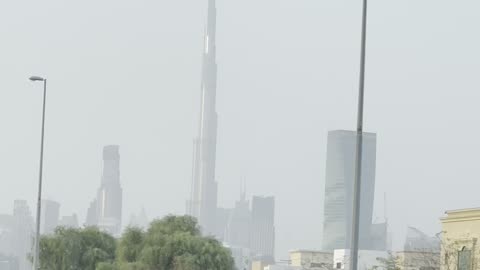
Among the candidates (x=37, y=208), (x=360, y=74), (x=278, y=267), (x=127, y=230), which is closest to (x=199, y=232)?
(x=127, y=230)

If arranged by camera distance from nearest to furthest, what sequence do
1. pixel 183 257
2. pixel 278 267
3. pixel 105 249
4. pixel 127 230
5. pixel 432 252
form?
pixel 432 252 < pixel 183 257 < pixel 127 230 < pixel 105 249 < pixel 278 267

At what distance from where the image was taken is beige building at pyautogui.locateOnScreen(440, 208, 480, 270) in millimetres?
51406

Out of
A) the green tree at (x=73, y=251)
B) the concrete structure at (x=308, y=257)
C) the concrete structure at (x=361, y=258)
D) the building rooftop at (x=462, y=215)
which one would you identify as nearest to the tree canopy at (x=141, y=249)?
the green tree at (x=73, y=251)

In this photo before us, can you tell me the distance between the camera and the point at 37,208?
2325 inches

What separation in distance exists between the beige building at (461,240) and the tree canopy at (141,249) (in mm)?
17652

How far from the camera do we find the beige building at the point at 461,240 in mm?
51406

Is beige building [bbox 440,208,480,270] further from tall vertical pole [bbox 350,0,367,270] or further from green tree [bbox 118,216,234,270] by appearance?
tall vertical pole [bbox 350,0,367,270]

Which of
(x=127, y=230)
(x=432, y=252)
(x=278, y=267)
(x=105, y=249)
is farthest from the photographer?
(x=278, y=267)

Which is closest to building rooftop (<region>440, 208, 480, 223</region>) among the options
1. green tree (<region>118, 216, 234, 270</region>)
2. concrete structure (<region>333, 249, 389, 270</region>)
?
green tree (<region>118, 216, 234, 270</region>)

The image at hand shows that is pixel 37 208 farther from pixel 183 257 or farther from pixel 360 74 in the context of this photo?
pixel 360 74

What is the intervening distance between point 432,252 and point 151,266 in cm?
1577

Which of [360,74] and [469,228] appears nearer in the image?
[360,74]

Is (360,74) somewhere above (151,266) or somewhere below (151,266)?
above

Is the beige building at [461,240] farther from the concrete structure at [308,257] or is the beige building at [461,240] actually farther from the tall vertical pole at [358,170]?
the concrete structure at [308,257]
